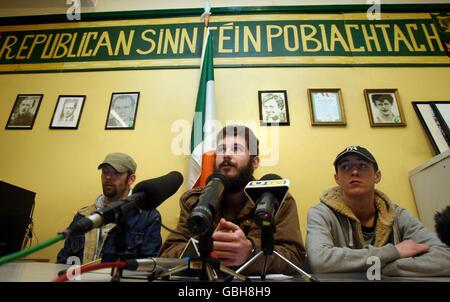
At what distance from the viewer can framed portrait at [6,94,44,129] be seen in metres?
2.53

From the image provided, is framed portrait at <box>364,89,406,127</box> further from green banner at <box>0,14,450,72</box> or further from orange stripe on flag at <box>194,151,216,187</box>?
orange stripe on flag at <box>194,151,216,187</box>

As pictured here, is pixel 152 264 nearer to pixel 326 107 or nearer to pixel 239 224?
pixel 239 224

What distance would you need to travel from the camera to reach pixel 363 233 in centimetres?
144

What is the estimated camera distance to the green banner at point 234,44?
265 cm

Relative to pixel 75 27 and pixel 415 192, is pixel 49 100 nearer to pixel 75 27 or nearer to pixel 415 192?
pixel 75 27

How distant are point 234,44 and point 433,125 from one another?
6.91 ft

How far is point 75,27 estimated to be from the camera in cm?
311

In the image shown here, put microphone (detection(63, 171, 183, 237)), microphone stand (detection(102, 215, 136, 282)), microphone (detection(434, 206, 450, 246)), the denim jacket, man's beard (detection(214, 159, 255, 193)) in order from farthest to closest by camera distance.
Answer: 1. the denim jacket
2. man's beard (detection(214, 159, 255, 193))
3. microphone (detection(434, 206, 450, 246))
4. microphone stand (detection(102, 215, 136, 282))
5. microphone (detection(63, 171, 183, 237))

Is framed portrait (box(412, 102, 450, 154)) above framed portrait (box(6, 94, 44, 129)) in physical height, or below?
below

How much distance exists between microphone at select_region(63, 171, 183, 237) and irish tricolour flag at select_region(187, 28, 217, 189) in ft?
3.72

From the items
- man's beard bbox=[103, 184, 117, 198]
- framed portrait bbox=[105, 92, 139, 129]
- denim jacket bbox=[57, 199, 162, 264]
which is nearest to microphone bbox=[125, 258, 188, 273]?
denim jacket bbox=[57, 199, 162, 264]

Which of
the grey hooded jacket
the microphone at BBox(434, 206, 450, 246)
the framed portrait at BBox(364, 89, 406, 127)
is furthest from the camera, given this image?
the framed portrait at BBox(364, 89, 406, 127)
